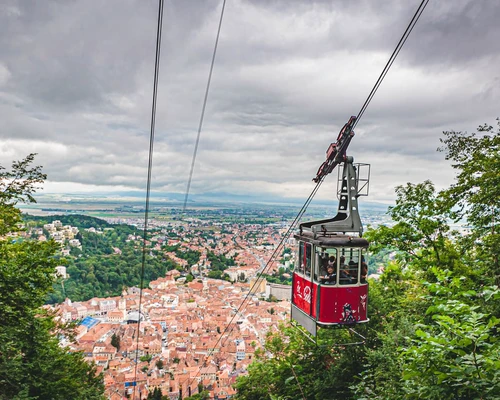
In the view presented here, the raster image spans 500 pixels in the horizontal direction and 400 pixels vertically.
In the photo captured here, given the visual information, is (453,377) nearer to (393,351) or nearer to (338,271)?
(338,271)

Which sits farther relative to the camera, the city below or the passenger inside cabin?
the city below

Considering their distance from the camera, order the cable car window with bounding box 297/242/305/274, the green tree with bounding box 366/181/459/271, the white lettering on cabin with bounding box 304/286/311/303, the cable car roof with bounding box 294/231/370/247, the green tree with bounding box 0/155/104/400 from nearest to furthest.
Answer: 1. the cable car roof with bounding box 294/231/370/247
2. the white lettering on cabin with bounding box 304/286/311/303
3. the cable car window with bounding box 297/242/305/274
4. the green tree with bounding box 0/155/104/400
5. the green tree with bounding box 366/181/459/271

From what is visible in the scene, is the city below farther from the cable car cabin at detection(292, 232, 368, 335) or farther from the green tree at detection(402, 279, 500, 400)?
the green tree at detection(402, 279, 500, 400)

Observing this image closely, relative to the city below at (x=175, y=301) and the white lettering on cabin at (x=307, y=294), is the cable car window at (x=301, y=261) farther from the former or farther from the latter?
the city below at (x=175, y=301)

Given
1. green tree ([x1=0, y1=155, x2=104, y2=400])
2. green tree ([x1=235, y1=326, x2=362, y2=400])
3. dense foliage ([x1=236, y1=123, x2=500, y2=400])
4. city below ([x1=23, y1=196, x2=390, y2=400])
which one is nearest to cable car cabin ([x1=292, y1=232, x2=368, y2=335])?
dense foliage ([x1=236, y1=123, x2=500, y2=400])

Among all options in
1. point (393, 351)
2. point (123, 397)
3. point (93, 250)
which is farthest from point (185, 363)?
point (393, 351)

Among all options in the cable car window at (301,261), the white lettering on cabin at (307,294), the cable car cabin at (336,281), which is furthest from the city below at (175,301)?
the cable car cabin at (336,281)

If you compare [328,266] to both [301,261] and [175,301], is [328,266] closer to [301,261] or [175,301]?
[301,261]

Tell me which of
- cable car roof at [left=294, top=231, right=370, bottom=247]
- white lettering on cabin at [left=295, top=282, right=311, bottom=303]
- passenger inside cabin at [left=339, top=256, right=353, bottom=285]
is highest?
cable car roof at [left=294, top=231, right=370, bottom=247]
